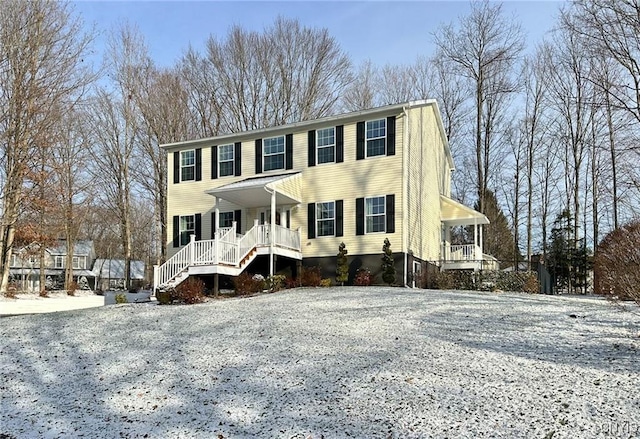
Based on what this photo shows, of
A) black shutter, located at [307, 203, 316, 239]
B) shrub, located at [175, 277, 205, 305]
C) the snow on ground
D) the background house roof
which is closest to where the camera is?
the snow on ground

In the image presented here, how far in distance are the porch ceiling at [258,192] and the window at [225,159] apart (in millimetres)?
1393

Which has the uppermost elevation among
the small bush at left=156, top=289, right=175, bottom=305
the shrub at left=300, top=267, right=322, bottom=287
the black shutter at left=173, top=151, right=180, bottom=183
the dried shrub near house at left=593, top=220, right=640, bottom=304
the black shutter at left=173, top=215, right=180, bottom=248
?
the black shutter at left=173, top=151, right=180, bottom=183

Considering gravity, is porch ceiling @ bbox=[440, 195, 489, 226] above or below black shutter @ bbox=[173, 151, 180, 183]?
below

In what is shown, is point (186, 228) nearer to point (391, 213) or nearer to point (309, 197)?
point (309, 197)

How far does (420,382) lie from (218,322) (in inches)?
205

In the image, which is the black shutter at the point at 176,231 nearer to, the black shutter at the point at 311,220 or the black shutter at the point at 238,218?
the black shutter at the point at 238,218

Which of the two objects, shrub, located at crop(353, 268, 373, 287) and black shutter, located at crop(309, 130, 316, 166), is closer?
shrub, located at crop(353, 268, 373, 287)

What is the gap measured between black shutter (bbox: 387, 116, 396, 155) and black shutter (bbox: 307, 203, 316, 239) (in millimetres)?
3219

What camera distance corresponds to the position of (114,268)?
53156 mm

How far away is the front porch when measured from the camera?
20609mm

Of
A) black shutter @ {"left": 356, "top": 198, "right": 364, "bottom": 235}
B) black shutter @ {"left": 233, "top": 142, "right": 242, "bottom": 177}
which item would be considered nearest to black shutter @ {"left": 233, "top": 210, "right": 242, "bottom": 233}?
black shutter @ {"left": 233, "top": 142, "right": 242, "bottom": 177}

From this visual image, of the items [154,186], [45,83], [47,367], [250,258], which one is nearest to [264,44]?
[154,186]

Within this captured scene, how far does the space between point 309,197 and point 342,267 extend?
9.48 ft

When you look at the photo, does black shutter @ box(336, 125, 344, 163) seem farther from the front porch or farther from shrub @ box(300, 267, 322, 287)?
the front porch
